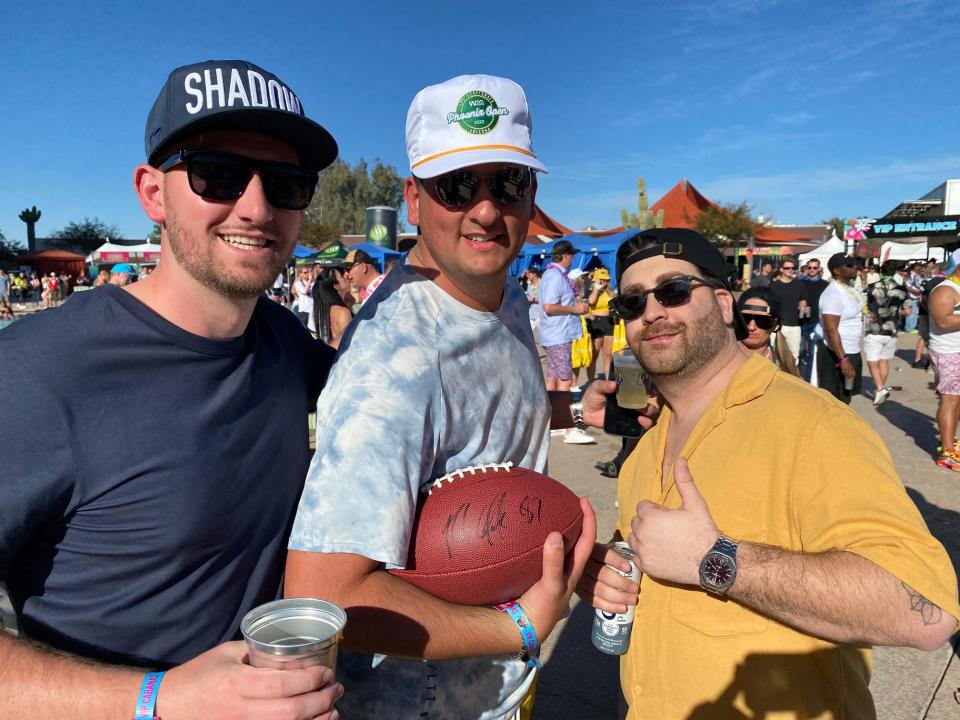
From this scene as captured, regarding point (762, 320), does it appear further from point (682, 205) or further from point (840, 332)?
point (682, 205)

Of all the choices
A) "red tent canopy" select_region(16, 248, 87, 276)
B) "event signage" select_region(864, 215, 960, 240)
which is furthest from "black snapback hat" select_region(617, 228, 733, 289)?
"red tent canopy" select_region(16, 248, 87, 276)

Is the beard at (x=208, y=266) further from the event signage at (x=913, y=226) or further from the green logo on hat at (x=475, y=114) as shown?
the event signage at (x=913, y=226)

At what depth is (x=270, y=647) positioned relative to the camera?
0.96m

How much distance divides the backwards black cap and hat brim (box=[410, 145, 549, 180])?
683 millimetres

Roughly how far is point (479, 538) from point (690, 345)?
1024 millimetres

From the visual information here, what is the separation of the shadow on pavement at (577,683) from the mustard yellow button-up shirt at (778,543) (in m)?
1.48

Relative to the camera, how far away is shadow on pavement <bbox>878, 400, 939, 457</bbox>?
7492 mm

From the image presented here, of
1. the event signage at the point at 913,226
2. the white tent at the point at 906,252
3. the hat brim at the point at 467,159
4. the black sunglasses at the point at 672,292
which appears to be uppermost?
the event signage at the point at 913,226

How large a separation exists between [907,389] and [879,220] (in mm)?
18368

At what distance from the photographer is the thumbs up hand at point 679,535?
1.58 m

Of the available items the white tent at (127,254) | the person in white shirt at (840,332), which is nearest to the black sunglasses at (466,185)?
the person in white shirt at (840,332)

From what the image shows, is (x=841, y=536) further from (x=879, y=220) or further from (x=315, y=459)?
(x=879, y=220)

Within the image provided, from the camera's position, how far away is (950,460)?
21.6 feet

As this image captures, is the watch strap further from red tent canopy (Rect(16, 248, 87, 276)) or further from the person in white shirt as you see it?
red tent canopy (Rect(16, 248, 87, 276))
